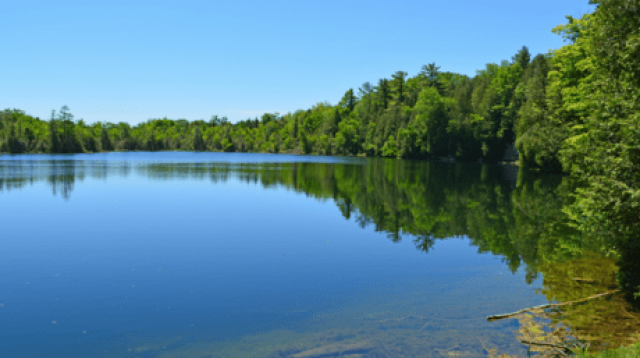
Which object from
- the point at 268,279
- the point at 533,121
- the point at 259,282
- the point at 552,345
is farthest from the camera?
the point at 533,121

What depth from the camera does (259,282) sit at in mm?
13102

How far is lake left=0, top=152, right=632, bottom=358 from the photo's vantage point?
9.11 meters

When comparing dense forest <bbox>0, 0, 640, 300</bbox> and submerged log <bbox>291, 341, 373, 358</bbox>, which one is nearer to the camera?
submerged log <bbox>291, 341, 373, 358</bbox>

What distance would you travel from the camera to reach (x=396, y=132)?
132500mm

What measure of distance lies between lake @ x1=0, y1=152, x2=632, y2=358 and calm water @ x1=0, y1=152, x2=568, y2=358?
5cm

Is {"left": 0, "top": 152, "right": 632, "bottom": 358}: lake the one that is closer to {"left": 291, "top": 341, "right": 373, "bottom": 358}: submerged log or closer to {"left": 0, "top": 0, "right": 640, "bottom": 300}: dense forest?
{"left": 291, "top": 341, "right": 373, "bottom": 358}: submerged log

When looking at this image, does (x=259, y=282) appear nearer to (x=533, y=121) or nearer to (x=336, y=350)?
(x=336, y=350)

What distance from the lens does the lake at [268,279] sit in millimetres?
9109

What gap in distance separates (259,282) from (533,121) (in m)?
62.5

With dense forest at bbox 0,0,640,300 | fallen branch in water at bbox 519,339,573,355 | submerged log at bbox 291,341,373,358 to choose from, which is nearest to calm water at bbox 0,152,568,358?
submerged log at bbox 291,341,373,358

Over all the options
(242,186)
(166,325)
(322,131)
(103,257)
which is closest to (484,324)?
(166,325)

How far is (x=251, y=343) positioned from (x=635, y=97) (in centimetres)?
1070

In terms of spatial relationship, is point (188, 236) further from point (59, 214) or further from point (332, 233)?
point (59, 214)

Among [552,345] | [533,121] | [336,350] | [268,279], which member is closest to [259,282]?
[268,279]
